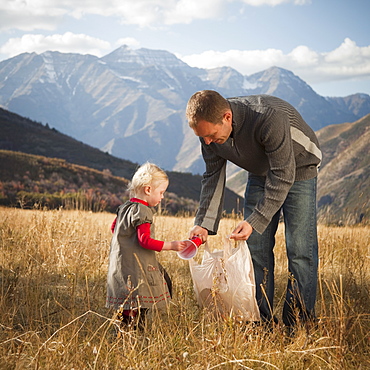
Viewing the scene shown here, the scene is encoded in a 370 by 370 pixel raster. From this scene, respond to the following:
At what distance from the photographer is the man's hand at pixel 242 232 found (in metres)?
2.85

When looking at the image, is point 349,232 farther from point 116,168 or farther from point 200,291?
point 116,168

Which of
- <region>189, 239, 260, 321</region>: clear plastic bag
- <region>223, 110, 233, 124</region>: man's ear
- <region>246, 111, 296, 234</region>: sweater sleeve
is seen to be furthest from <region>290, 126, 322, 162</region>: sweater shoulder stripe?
<region>189, 239, 260, 321</region>: clear plastic bag

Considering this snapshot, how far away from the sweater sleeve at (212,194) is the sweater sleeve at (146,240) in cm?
50

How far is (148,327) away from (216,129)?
56.1 inches

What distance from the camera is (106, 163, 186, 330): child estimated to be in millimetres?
3033

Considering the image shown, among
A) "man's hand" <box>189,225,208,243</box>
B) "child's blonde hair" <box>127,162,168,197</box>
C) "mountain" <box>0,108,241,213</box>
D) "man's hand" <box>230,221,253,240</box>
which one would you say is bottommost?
"mountain" <box>0,108,241,213</box>

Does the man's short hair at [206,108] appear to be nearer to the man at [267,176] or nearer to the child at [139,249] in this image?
the man at [267,176]

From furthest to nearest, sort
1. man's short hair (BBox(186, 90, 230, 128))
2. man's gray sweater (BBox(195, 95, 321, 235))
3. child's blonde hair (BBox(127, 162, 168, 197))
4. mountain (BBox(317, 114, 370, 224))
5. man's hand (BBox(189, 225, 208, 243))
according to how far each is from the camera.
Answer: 1. mountain (BBox(317, 114, 370, 224))
2. man's hand (BBox(189, 225, 208, 243))
3. child's blonde hair (BBox(127, 162, 168, 197))
4. man's gray sweater (BBox(195, 95, 321, 235))
5. man's short hair (BBox(186, 90, 230, 128))

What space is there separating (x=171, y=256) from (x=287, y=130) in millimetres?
3223

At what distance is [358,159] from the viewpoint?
157000mm

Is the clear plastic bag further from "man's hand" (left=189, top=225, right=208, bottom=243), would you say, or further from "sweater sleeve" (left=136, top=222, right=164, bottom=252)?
"sweater sleeve" (left=136, top=222, right=164, bottom=252)

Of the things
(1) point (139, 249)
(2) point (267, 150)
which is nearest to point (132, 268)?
(1) point (139, 249)

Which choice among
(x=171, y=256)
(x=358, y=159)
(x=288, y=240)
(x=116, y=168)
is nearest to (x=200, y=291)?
(x=288, y=240)

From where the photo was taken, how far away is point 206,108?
2646 millimetres
